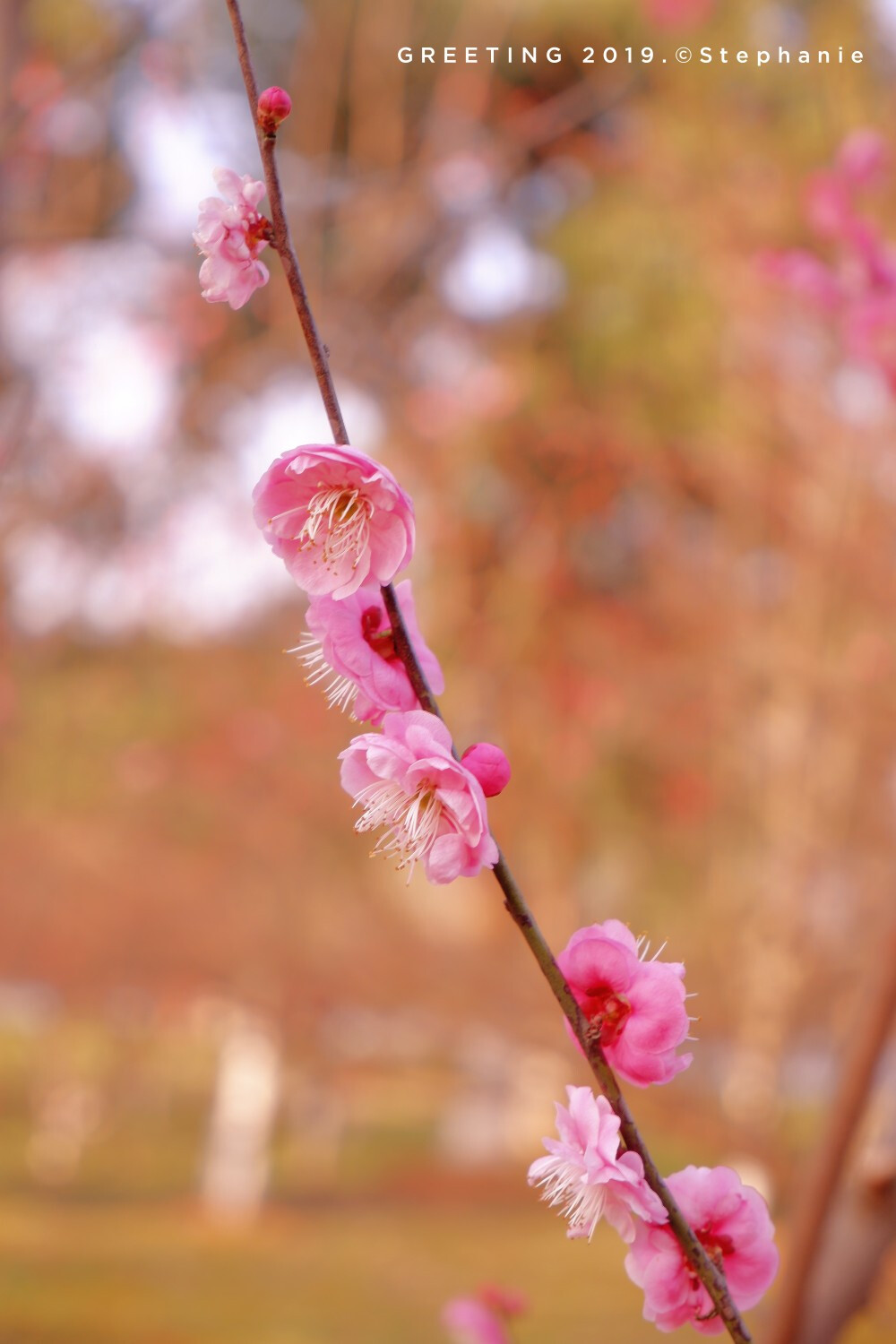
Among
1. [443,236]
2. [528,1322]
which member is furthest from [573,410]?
[528,1322]

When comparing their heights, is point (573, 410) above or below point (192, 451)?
above

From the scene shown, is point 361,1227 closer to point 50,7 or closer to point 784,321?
point 784,321

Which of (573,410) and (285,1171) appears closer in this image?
(573,410)

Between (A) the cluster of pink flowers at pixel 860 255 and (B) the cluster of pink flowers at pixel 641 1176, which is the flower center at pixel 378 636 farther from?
(A) the cluster of pink flowers at pixel 860 255

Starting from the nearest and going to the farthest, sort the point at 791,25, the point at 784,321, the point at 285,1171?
the point at 784,321 < the point at 791,25 < the point at 285,1171

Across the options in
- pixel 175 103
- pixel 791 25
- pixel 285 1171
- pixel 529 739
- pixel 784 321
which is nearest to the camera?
pixel 175 103

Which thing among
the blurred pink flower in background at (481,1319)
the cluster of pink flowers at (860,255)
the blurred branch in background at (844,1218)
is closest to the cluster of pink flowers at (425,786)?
the blurred branch in background at (844,1218)
